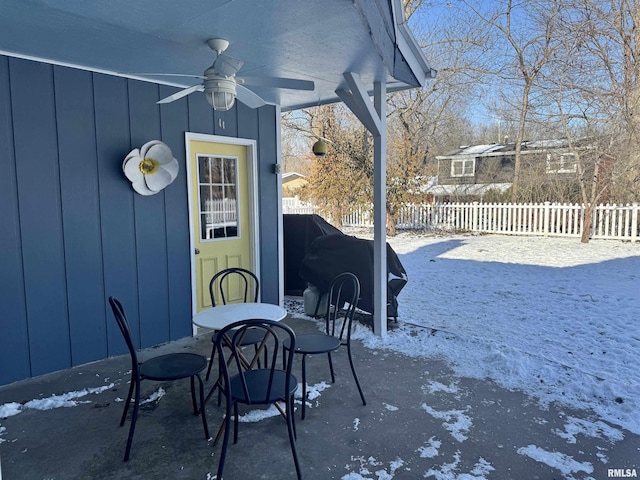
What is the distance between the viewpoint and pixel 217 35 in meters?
2.59

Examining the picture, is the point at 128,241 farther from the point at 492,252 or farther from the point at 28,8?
the point at 492,252

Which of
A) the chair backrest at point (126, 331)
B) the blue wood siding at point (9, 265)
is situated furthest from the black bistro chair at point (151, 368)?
the blue wood siding at point (9, 265)

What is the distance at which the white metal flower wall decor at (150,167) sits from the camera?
11.8 feet

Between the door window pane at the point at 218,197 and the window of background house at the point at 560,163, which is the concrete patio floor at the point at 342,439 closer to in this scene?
the door window pane at the point at 218,197

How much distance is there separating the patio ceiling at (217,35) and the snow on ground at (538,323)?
239 cm

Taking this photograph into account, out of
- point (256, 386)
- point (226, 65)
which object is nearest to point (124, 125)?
point (226, 65)

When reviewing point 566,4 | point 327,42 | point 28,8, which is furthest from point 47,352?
point 566,4

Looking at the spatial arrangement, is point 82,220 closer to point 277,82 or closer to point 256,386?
point 277,82

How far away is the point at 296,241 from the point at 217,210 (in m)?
1.47

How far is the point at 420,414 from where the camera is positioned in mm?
2666

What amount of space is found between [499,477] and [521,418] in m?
0.66
